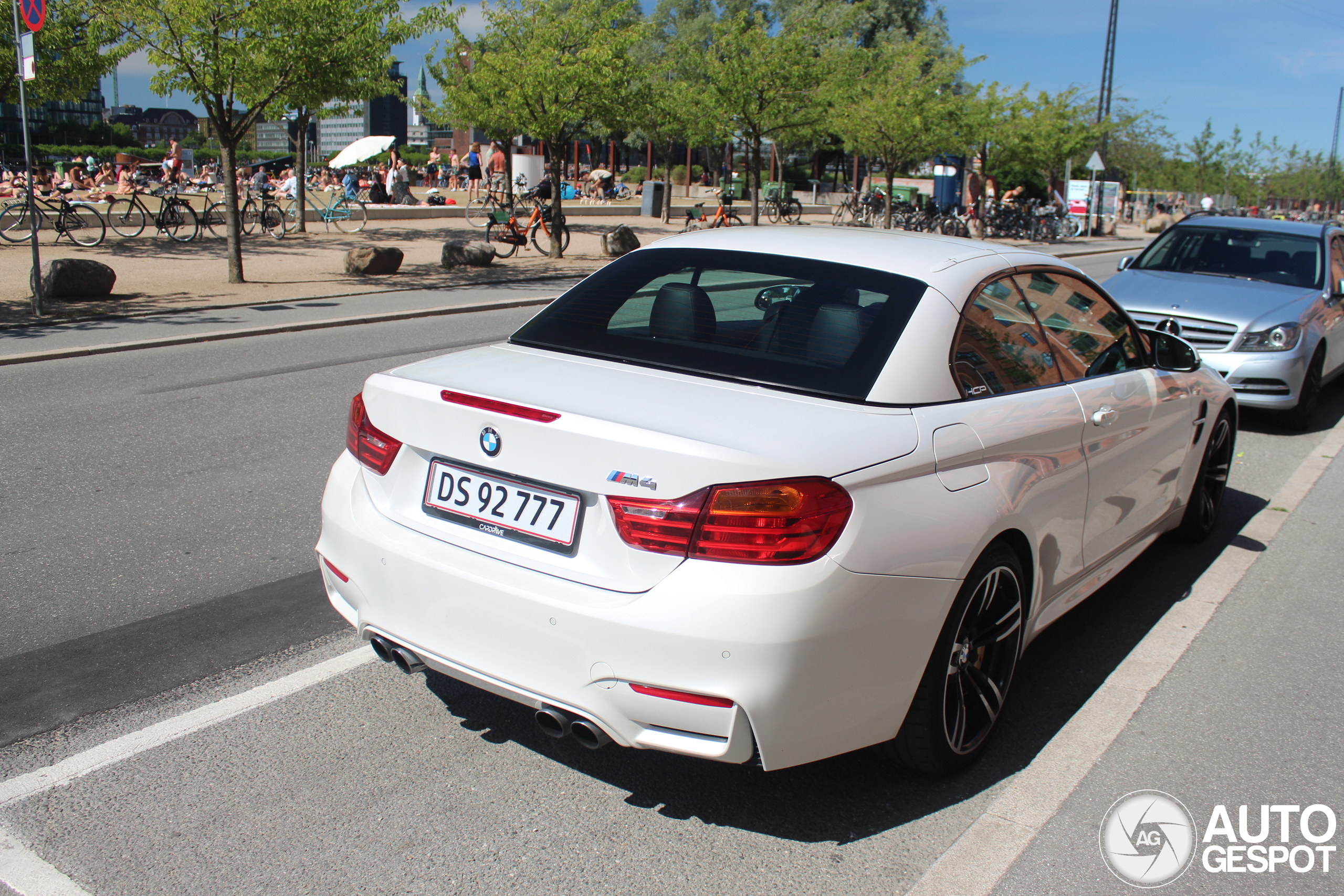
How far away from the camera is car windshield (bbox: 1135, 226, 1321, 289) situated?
902cm

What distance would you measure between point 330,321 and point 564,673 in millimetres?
10739

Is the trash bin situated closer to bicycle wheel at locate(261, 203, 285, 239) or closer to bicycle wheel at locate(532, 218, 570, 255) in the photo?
bicycle wheel at locate(532, 218, 570, 255)

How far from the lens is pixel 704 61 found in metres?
28.7

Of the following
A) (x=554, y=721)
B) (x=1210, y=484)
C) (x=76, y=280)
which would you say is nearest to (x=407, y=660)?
(x=554, y=721)

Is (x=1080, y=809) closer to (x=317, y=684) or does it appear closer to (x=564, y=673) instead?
(x=564, y=673)

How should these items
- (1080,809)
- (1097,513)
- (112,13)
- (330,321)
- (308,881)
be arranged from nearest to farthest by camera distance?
(308,881), (1080,809), (1097,513), (330,321), (112,13)

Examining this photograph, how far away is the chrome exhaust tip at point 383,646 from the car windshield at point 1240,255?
8113 millimetres

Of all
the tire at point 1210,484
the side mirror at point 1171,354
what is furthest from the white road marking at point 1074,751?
the side mirror at point 1171,354

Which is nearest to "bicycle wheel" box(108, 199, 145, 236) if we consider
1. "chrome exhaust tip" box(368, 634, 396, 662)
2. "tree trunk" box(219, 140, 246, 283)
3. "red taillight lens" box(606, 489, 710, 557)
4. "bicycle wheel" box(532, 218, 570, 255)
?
"tree trunk" box(219, 140, 246, 283)

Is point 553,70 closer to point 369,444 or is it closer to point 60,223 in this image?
point 60,223

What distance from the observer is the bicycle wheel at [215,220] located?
23094 millimetres

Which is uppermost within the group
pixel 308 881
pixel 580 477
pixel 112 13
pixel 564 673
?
pixel 112 13

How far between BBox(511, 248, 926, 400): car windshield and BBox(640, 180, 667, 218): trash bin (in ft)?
114

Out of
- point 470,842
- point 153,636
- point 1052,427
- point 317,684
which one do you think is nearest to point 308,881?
point 470,842
